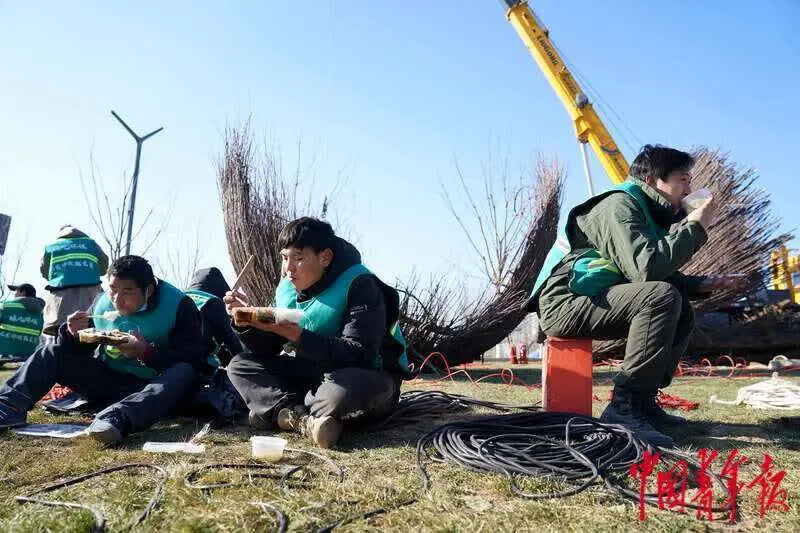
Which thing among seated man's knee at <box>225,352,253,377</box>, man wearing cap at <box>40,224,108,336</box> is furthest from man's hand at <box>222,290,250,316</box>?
man wearing cap at <box>40,224,108,336</box>

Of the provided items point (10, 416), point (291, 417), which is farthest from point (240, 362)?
point (10, 416)

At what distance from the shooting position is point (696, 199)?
8.88ft

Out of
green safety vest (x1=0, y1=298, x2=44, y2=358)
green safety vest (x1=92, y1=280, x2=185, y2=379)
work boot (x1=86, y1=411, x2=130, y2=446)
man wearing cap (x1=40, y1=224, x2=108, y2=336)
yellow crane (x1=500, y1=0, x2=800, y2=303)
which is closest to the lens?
work boot (x1=86, y1=411, x2=130, y2=446)

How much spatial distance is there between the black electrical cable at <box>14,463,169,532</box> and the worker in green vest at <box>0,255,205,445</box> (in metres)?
0.83

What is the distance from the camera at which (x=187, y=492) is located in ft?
5.13

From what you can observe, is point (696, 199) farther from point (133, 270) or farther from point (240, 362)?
point (133, 270)

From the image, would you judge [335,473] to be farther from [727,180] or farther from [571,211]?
[727,180]

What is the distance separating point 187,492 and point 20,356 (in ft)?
22.7

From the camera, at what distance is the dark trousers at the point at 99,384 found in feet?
→ 8.34

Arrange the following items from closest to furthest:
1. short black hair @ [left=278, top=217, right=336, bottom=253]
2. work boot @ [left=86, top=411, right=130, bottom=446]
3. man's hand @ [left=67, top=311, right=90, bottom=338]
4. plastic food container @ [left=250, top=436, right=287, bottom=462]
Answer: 1. plastic food container @ [left=250, top=436, right=287, bottom=462]
2. work boot @ [left=86, top=411, right=130, bottom=446]
3. short black hair @ [left=278, top=217, right=336, bottom=253]
4. man's hand @ [left=67, top=311, right=90, bottom=338]

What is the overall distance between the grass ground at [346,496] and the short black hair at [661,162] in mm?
1244

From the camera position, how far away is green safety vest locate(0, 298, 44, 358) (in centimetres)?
707

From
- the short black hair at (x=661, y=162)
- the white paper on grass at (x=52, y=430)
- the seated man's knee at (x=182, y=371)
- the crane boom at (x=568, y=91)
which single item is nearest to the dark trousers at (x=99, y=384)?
the seated man's knee at (x=182, y=371)

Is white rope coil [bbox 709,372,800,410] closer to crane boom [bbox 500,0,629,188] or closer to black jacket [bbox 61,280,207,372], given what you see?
black jacket [bbox 61,280,207,372]
